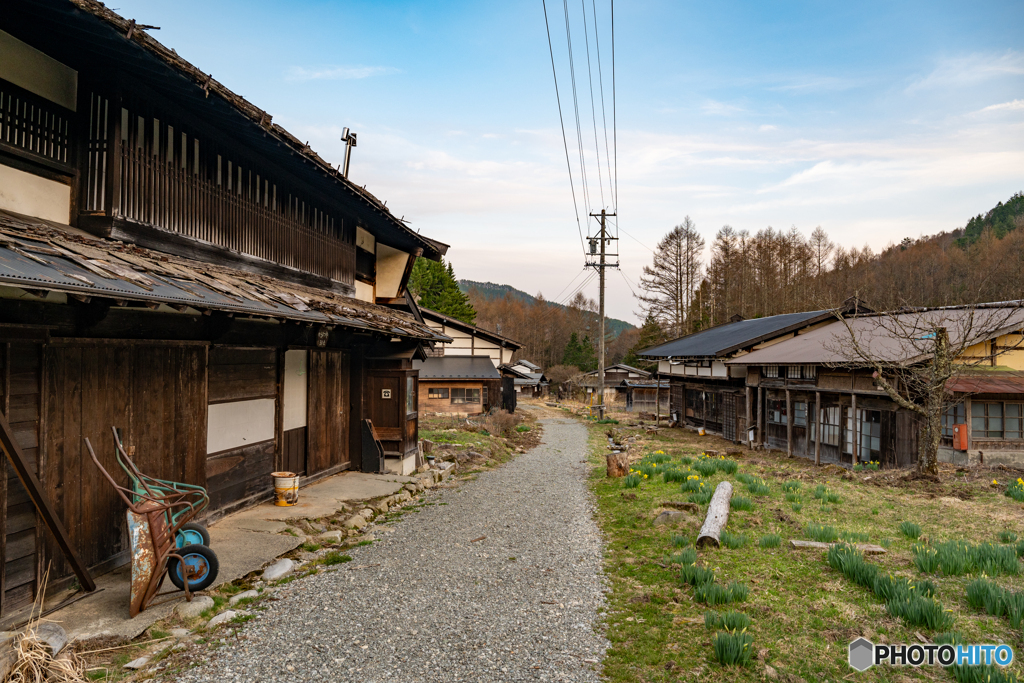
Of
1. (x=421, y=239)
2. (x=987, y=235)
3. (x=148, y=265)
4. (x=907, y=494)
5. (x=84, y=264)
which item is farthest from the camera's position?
(x=987, y=235)

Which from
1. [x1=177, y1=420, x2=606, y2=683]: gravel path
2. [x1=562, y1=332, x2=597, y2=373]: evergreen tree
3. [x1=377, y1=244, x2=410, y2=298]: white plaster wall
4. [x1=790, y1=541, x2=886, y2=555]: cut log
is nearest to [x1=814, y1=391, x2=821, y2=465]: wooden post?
[x1=177, y1=420, x2=606, y2=683]: gravel path

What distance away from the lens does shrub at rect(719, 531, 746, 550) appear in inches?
271

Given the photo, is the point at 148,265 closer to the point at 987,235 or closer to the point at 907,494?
the point at 907,494

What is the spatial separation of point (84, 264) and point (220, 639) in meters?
3.32

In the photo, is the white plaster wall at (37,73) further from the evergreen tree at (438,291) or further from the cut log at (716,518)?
the evergreen tree at (438,291)

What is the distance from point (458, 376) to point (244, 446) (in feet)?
70.4

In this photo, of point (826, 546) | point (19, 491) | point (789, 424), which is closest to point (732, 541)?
point (826, 546)

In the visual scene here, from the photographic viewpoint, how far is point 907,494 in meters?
10.0

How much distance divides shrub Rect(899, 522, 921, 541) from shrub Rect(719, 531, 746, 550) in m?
2.01

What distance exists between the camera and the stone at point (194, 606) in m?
4.81

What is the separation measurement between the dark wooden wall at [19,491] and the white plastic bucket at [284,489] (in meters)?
3.85

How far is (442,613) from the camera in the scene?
529 centimetres

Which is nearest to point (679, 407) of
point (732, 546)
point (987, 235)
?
point (732, 546)

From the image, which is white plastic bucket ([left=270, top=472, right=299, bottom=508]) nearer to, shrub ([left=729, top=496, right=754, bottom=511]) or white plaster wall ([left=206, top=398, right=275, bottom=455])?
white plaster wall ([left=206, top=398, right=275, bottom=455])
